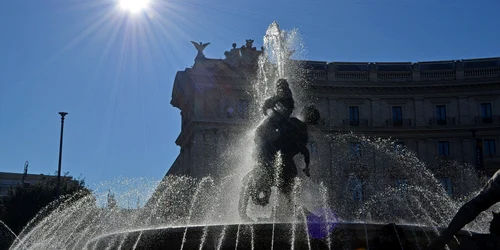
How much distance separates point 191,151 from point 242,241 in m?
45.2

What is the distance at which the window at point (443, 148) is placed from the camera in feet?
177

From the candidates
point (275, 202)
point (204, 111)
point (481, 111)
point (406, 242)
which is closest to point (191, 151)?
point (204, 111)

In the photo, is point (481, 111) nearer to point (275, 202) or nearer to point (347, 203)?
point (347, 203)

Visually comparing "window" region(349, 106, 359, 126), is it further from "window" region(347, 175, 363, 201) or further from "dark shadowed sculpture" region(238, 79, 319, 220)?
"dark shadowed sculpture" region(238, 79, 319, 220)

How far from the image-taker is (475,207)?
6.85m

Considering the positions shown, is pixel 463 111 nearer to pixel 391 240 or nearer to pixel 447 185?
pixel 447 185

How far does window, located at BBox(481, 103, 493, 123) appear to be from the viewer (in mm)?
54103

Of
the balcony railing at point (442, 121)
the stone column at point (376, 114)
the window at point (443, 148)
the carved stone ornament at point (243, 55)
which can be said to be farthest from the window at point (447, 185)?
the carved stone ornament at point (243, 55)

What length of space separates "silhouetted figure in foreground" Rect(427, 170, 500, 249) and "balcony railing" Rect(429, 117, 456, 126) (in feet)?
164

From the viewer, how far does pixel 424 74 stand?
2228 inches

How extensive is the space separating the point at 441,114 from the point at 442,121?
0.73 m

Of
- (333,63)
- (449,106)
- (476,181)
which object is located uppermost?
(333,63)

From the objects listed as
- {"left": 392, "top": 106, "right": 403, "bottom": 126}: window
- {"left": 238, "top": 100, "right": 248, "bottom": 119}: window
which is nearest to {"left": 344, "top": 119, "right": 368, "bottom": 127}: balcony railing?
{"left": 392, "top": 106, "right": 403, "bottom": 126}: window

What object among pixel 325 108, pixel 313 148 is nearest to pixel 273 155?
pixel 313 148
